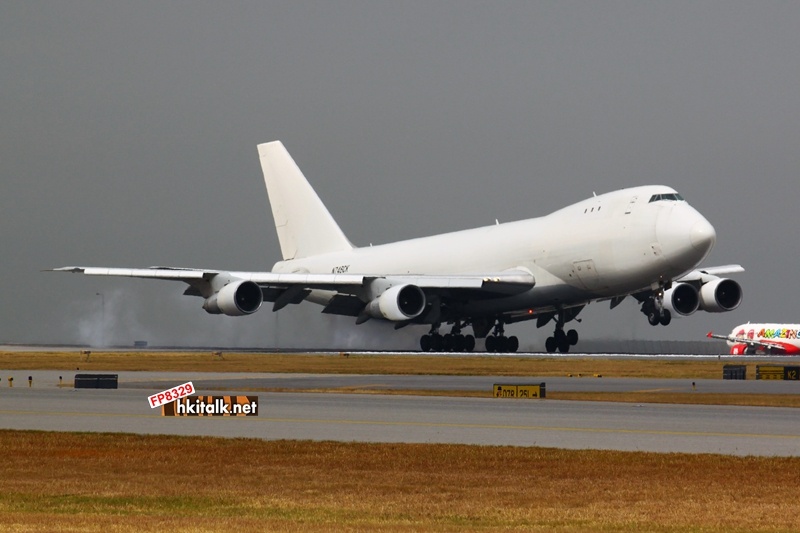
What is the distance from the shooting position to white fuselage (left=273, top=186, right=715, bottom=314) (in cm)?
5775

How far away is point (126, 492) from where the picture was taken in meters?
16.3

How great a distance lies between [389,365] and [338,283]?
14.2 meters

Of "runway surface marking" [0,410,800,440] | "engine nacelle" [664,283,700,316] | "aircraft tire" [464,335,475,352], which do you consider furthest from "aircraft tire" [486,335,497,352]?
"runway surface marking" [0,410,800,440]

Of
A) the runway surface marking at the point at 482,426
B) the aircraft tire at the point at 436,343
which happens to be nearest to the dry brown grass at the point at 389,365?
the aircraft tire at the point at 436,343

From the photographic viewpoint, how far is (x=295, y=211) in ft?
272

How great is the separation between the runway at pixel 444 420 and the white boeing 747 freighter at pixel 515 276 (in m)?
20.4

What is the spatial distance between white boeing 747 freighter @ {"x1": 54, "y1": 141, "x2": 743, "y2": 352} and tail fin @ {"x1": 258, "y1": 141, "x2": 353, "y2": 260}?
246 centimetres

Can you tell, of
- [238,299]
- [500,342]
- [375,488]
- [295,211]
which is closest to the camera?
[375,488]

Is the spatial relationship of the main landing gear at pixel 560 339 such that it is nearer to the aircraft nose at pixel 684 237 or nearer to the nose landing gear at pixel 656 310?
the nose landing gear at pixel 656 310

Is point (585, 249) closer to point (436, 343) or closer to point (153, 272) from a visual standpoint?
point (436, 343)

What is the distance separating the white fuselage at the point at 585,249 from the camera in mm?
57750

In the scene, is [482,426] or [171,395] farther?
[171,395]

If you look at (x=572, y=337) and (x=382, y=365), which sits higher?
(x=572, y=337)

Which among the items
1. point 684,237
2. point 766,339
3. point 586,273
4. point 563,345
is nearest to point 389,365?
point 586,273
